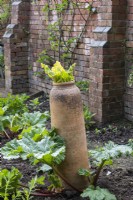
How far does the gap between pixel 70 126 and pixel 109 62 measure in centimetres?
283

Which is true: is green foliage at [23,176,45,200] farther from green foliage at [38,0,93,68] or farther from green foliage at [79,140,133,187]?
green foliage at [38,0,93,68]

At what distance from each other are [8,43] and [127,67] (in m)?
3.35

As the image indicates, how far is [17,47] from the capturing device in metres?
8.77

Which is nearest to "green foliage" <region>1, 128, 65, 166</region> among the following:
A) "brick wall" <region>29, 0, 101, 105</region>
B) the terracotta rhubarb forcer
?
the terracotta rhubarb forcer

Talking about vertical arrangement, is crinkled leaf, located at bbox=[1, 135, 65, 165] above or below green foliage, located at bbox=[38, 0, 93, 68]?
below

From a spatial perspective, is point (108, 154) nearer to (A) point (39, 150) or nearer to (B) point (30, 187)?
(A) point (39, 150)

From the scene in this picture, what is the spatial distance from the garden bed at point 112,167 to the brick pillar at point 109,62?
282 mm

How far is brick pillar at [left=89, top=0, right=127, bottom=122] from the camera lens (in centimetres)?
602

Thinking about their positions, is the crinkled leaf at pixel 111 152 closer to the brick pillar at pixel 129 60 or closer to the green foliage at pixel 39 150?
the green foliage at pixel 39 150

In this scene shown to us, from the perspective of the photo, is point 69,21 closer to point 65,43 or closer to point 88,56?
point 65,43

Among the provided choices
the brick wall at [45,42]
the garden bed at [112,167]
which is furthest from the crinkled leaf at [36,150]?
the brick wall at [45,42]

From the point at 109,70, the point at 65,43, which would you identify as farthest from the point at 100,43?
the point at 65,43

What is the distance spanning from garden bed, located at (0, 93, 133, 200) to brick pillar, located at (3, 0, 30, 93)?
295cm

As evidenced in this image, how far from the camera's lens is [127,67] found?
624 centimetres
